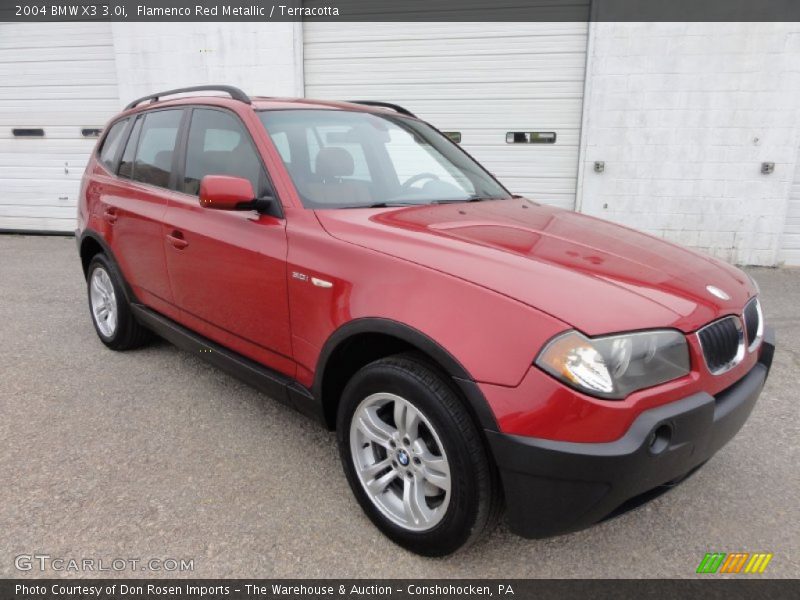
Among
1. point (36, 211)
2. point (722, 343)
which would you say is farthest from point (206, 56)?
point (722, 343)

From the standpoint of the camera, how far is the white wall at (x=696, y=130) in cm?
681

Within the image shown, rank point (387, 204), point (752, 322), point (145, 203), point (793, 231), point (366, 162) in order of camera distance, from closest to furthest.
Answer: point (752, 322), point (387, 204), point (366, 162), point (145, 203), point (793, 231)

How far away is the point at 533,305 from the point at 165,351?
327 centimetres

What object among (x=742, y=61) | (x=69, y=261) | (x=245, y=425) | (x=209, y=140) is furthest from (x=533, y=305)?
(x=69, y=261)

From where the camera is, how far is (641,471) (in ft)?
5.56

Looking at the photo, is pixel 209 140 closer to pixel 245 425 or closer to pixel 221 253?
pixel 221 253

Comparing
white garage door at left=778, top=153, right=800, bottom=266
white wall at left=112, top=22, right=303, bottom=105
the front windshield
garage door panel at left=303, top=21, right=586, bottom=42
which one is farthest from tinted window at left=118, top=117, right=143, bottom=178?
white garage door at left=778, top=153, right=800, bottom=266

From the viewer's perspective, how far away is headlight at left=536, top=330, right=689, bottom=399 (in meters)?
1.68

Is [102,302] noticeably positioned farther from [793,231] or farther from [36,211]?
[793,231]

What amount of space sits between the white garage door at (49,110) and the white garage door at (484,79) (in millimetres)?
3595

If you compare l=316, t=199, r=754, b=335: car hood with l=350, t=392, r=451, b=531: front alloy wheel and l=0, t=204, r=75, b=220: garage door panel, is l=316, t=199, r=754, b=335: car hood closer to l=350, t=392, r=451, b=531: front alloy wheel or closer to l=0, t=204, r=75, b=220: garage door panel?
l=350, t=392, r=451, b=531: front alloy wheel

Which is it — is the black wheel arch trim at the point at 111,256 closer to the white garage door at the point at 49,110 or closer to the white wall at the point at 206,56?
the white wall at the point at 206,56

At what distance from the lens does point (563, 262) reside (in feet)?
6.64

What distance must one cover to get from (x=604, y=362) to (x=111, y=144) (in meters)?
4.01
